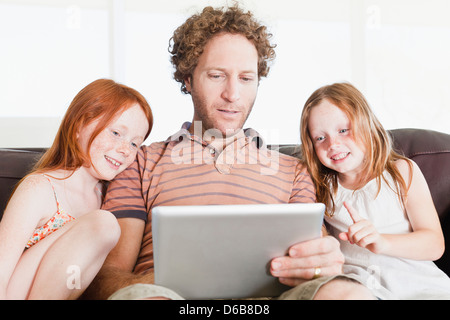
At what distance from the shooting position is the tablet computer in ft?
2.35

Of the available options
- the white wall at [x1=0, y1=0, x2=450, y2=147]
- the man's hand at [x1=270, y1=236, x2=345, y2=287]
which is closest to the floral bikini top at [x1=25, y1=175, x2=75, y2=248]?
the man's hand at [x1=270, y1=236, x2=345, y2=287]

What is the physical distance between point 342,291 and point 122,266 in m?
0.64

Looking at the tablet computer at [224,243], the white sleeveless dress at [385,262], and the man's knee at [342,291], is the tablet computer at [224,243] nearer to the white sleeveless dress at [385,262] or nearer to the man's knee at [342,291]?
the man's knee at [342,291]

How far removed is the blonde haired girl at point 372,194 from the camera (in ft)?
3.68

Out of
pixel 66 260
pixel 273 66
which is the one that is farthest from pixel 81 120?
pixel 273 66

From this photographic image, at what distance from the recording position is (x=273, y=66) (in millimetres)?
2822

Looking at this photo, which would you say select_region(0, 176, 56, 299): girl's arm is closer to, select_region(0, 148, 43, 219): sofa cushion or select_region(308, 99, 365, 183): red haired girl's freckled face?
select_region(0, 148, 43, 219): sofa cushion

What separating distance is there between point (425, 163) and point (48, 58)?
2.78 m

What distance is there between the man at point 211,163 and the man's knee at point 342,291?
2.3 inches

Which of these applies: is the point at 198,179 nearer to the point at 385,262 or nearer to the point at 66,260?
the point at 66,260

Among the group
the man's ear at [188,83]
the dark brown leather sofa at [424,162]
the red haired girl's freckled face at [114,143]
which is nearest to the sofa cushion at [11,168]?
the dark brown leather sofa at [424,162]

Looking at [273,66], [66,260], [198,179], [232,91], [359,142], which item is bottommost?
[66,260]

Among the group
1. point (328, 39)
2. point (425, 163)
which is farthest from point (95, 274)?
point (328, 39)
